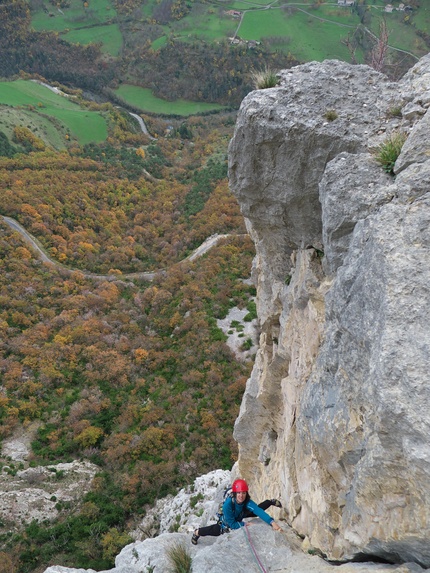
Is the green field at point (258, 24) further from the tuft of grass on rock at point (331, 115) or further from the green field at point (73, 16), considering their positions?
the tuft of grass on rock at point (331, 115)

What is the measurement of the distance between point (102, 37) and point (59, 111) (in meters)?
79.6

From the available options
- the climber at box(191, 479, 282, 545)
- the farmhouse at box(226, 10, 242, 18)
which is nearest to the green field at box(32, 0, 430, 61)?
the farmhouse at box(226, 10, 242, 18)

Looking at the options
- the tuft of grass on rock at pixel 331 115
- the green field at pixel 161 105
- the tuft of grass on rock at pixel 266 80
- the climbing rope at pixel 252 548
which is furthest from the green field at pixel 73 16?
the climbing rope at pixel 252 548

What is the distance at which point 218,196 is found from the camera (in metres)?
A: 73.2

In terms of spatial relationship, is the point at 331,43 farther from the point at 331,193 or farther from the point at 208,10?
the point at 331,193

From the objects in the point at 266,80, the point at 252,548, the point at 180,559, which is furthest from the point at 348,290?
the point at 180,559

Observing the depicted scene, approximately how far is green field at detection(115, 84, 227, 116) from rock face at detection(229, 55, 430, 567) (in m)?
139

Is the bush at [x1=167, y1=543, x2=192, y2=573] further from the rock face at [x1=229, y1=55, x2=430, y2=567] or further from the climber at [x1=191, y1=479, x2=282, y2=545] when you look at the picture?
the rock face at [x1=229, y1=55, x2=430, y2=567]

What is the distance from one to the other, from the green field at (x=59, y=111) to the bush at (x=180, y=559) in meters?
109

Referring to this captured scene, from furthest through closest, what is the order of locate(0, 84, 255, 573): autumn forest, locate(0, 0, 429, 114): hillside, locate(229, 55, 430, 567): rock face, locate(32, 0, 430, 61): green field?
1. locate(0, 0, 429, 114): hillside
2. locate(32, 0, 430, 61): green field
3. locate(0, 84, 255, 573): autumn forest
4. locate(229, 55, 430, 567): rock face

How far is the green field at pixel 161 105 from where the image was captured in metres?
139

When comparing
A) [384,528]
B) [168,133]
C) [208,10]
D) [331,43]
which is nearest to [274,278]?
[384,528]

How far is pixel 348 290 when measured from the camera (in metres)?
7.42

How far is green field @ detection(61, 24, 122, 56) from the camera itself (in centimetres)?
16581
